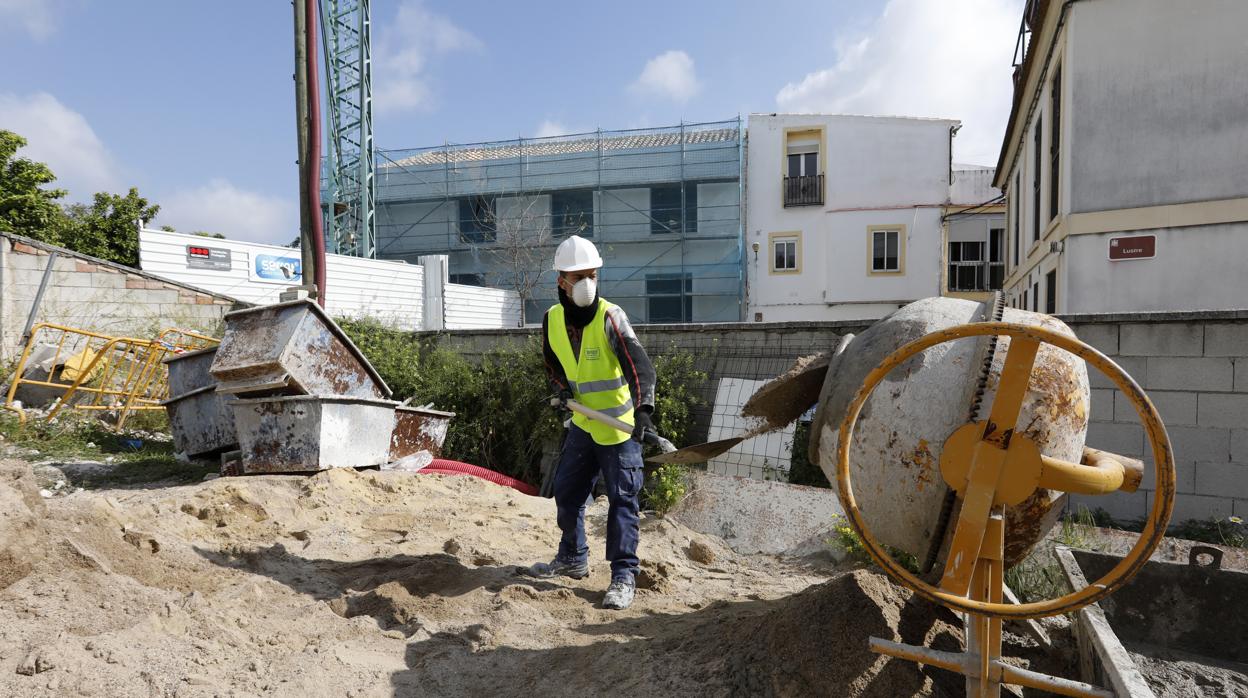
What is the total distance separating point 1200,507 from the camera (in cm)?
474

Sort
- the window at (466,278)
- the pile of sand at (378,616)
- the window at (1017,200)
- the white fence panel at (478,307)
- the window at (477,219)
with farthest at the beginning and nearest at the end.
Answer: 1. the window at (466,278)
2. the window at (477,219)
3. the white fence panel at (478,307)
4. the window at (1017,200)
5. the pile of sand at (378,616)

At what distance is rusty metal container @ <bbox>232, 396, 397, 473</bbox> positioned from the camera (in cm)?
540

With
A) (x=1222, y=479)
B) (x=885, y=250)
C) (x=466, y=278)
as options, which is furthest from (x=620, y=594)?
(x=466, y=278)

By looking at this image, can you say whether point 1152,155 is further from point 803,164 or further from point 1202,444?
point 803,164

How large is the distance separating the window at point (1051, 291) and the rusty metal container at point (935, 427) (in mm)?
10173

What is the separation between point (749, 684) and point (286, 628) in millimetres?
2096

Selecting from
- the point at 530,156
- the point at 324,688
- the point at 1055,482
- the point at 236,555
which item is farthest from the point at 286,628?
the point at 530,156

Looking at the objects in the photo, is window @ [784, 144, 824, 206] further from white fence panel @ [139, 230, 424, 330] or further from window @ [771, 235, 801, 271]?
white fence panel @ [139, 230, 424, 330]

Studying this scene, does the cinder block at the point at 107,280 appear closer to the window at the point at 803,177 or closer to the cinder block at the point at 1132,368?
the cinder block at the point at 1132,368

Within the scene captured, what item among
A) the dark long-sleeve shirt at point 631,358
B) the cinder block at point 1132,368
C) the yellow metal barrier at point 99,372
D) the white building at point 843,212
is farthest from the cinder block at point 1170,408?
the white building at point 843,212

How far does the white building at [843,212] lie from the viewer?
2228cm

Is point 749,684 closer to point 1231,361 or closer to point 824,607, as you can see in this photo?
point 824,607

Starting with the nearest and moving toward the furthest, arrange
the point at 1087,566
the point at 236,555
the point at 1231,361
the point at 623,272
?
1. the point at 1087,566
2. the point at 236,555
3. the point at 1231,361
4. the point at 623,272

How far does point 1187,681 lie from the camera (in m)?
2.56
